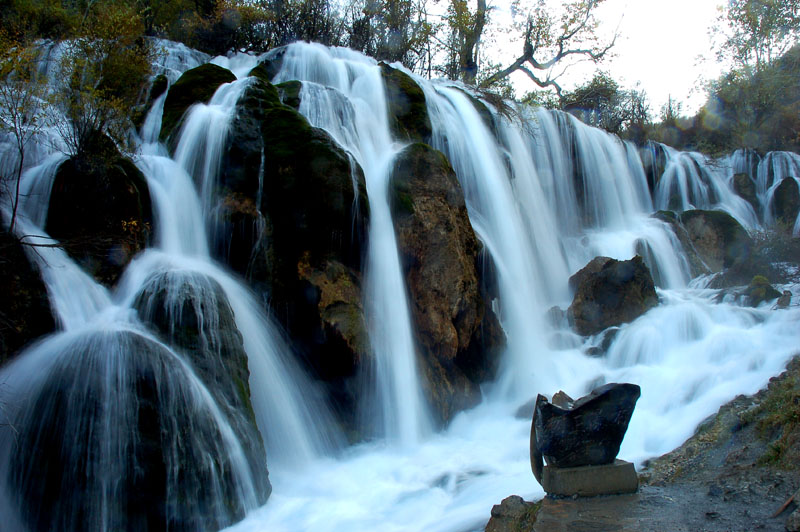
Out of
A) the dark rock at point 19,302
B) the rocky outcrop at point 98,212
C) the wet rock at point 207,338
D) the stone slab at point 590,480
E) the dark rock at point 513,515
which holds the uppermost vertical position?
the rocky outcrop at point 98,212

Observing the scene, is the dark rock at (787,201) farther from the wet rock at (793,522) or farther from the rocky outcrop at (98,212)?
the rocky outcrop at (98,212)

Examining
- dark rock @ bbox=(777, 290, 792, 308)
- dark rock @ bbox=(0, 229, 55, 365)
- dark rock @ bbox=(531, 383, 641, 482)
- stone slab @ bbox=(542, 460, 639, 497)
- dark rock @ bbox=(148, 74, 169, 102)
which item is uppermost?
dark rock @ bbox=(148, 74, 169, 102)

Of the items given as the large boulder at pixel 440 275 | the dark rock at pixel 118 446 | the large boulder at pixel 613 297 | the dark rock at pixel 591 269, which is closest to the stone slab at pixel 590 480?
the dark rock at pixel 118 446

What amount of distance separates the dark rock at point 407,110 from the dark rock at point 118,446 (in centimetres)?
792

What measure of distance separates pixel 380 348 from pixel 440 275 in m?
1.66

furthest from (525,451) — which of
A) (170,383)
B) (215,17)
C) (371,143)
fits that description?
(215,17)

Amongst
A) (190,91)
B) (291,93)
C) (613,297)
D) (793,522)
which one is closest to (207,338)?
(793,522)

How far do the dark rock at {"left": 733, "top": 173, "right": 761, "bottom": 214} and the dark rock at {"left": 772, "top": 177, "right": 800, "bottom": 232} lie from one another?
92cm

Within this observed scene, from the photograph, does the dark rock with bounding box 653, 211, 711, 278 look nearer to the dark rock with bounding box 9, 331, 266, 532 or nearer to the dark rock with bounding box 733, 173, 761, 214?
the dark rock with bounding box 733, 173, 761, 214

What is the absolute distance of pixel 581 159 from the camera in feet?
58.6

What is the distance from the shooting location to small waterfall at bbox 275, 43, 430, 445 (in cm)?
824

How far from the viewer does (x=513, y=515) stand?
15.0 ft

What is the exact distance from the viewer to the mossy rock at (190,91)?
10.3 m

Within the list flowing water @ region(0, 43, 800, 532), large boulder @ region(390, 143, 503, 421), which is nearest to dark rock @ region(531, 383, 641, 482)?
flowing water @ region(0, 43, 800, 532)
